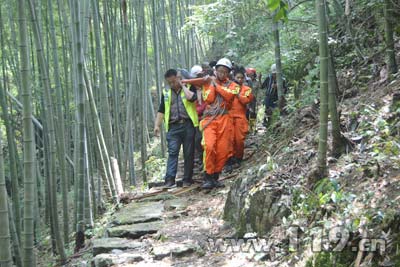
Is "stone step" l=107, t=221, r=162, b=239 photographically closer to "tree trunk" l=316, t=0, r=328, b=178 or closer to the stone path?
the stone path

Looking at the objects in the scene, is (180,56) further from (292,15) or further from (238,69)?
(238,69)

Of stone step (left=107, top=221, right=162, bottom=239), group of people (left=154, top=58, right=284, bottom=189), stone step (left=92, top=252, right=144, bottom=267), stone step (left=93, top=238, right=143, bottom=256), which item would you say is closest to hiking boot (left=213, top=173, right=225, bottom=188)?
group of people (left=154, top=58, right=284, bottom=189)

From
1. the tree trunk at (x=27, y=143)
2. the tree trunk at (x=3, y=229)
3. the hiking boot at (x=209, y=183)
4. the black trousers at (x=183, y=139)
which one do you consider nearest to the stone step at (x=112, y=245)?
the tree trunk at (x=27, y=143)

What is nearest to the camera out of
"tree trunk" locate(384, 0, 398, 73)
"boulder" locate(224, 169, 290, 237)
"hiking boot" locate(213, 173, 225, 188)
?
"boulder" locate(224, 169, 290, 237)

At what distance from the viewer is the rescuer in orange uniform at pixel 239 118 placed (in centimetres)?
466

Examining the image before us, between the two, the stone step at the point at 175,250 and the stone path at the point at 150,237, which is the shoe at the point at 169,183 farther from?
the stone step at the point at 175,250

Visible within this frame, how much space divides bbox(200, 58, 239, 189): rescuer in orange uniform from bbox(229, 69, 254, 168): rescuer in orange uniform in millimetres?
123

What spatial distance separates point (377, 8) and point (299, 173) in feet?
6.37

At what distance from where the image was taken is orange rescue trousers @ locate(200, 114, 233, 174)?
4383 mm

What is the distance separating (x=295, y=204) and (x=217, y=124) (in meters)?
1.94

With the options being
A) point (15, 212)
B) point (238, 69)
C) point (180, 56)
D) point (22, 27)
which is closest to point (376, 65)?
point (238, 69)

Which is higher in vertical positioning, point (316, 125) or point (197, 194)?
point (316, 125)

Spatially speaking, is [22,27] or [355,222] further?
[22,27]

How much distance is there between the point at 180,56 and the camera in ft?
41.3
